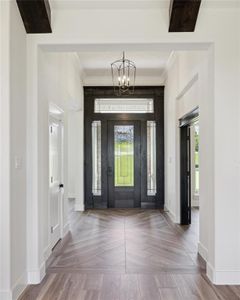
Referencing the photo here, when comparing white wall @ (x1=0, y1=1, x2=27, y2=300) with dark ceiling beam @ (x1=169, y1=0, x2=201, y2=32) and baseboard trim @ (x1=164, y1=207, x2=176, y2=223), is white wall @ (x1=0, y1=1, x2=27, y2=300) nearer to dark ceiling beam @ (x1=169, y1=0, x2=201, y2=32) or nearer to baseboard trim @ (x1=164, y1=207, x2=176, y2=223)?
dark ceiling beam @ (x1=169, y1=0, x2=201, y2=32)

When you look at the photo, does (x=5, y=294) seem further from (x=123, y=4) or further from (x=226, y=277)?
(x=123, y=4)

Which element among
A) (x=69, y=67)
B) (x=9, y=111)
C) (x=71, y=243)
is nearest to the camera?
(x=9, y=111)

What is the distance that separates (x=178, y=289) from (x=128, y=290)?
535 millimetres

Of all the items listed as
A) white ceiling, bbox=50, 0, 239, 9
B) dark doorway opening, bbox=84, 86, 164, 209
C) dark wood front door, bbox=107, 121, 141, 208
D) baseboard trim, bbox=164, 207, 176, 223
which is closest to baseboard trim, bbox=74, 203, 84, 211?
dark doorway opening, bbox=84, 86, 164, 209

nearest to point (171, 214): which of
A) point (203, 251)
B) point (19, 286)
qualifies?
point (203, 251)

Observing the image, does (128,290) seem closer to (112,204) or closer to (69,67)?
(69,67)

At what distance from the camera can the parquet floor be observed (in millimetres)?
3000

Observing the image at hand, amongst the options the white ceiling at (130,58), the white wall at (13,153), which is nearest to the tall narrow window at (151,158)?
the white ceiling at (130,58)

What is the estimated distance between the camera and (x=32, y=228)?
3.24 metres

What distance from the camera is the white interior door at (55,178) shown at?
4395 mm

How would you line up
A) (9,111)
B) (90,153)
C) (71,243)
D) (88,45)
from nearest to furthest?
1. (9,111)
2. (88,45)
3. (71,243)
4. (90,153)

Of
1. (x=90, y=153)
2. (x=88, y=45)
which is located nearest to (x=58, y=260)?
(x=88, y=45)

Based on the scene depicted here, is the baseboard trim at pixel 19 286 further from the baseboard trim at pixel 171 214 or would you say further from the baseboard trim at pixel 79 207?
the baseboard trim at pixel 79 207

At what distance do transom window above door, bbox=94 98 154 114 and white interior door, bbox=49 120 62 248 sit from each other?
9.75 ft
